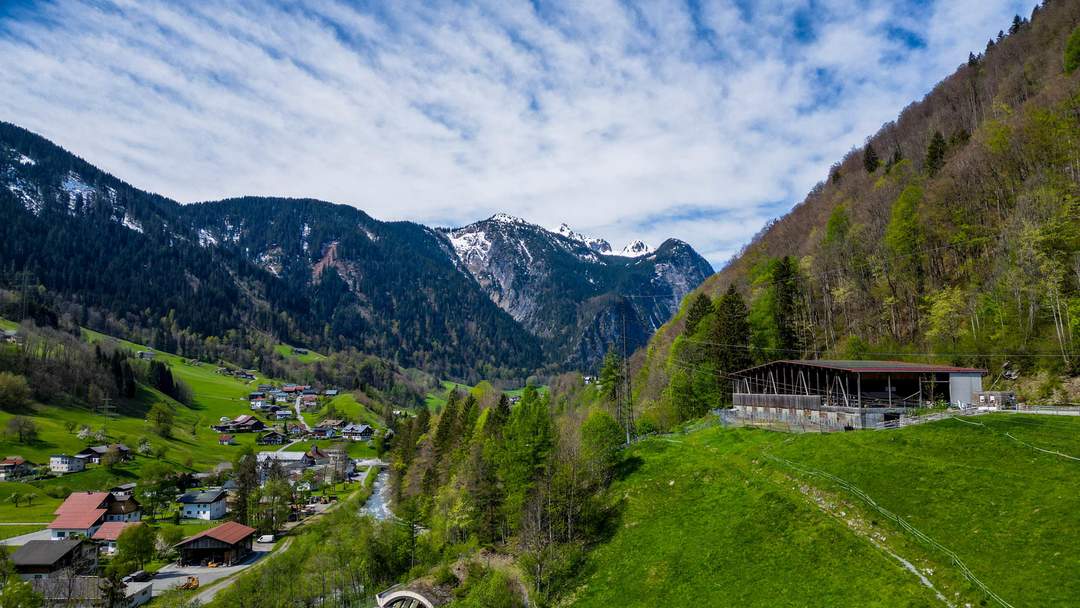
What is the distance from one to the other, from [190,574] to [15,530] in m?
28.0

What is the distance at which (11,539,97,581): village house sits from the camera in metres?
60.6

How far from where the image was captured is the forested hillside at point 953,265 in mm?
46962

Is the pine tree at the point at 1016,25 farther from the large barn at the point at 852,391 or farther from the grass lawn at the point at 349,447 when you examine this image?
the grass lawn at the point at 349,447

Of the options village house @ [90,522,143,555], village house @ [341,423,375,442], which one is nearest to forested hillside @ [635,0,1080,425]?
village house @ [90,522,143,555]

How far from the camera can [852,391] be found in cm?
4728

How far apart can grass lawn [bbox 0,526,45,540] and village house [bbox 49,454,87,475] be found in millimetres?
27087

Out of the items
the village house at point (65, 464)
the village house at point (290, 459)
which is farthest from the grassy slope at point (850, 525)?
the village house at point (290, 459)

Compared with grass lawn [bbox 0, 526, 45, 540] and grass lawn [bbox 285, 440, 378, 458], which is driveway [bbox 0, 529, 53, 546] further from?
grass lawn [bbox 285, 440, 378, 458]

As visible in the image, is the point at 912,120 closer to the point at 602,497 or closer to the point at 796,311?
the point at 796,311

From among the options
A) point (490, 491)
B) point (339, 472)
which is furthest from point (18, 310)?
point (490, 491)

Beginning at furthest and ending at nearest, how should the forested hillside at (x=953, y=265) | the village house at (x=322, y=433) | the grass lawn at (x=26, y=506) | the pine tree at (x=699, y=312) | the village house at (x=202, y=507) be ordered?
1. the village house at (x=322, y=433)
2. the village house at (x=202, y=507)
3. the grass lawn at (x=26, y=506)
4. the pine tree at (x=699, y=312)
5. the forested hillside at (x=953, y=265)

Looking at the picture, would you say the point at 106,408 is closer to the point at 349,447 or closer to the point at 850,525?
the point at 349,447

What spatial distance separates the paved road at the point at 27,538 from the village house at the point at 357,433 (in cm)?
10362

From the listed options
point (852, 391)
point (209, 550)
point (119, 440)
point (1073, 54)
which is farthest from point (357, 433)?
point (1073, 54)
